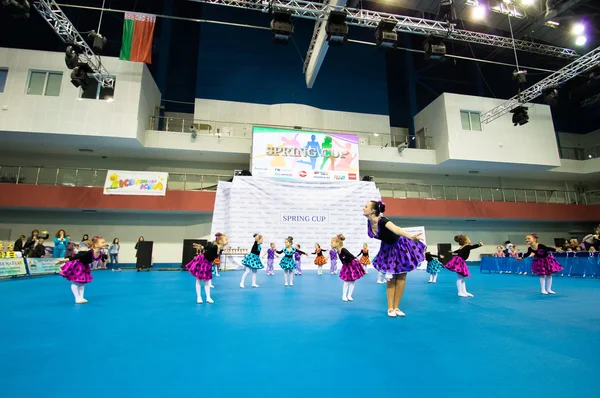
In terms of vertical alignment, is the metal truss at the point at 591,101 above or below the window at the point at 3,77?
above

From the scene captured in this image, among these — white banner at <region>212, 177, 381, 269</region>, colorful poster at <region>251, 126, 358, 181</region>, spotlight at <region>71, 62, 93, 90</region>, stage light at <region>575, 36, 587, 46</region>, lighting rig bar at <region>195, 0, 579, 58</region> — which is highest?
stage light at <region>575, 36, 587, 46</region>

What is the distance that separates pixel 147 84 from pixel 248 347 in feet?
64.8

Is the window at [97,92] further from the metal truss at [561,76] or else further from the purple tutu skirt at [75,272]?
the metal truss at [561,76]

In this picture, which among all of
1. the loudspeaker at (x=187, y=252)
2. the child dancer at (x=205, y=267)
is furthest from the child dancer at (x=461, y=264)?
the loudspeaker at (x=187, y=252)

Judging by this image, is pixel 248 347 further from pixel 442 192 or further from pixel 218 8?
pixel 218 8

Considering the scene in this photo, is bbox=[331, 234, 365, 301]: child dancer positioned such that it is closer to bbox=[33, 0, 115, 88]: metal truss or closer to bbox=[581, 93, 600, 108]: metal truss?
bbox=[33, 0, 115, 88]: metal truss

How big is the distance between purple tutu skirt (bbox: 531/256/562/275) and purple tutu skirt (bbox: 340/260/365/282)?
4.83 m

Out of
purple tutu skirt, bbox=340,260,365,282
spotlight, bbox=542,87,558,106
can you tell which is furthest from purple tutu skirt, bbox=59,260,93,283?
spotlight, bbox=542,87,558,106

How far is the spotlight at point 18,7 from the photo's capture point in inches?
351

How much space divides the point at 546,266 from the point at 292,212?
1155 cm

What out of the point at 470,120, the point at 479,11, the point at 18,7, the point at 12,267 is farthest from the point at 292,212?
the point at 470,120

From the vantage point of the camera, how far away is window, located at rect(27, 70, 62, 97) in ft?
54.9

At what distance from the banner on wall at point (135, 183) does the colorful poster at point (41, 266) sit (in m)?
4.71

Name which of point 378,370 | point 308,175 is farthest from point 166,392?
point 308,175
